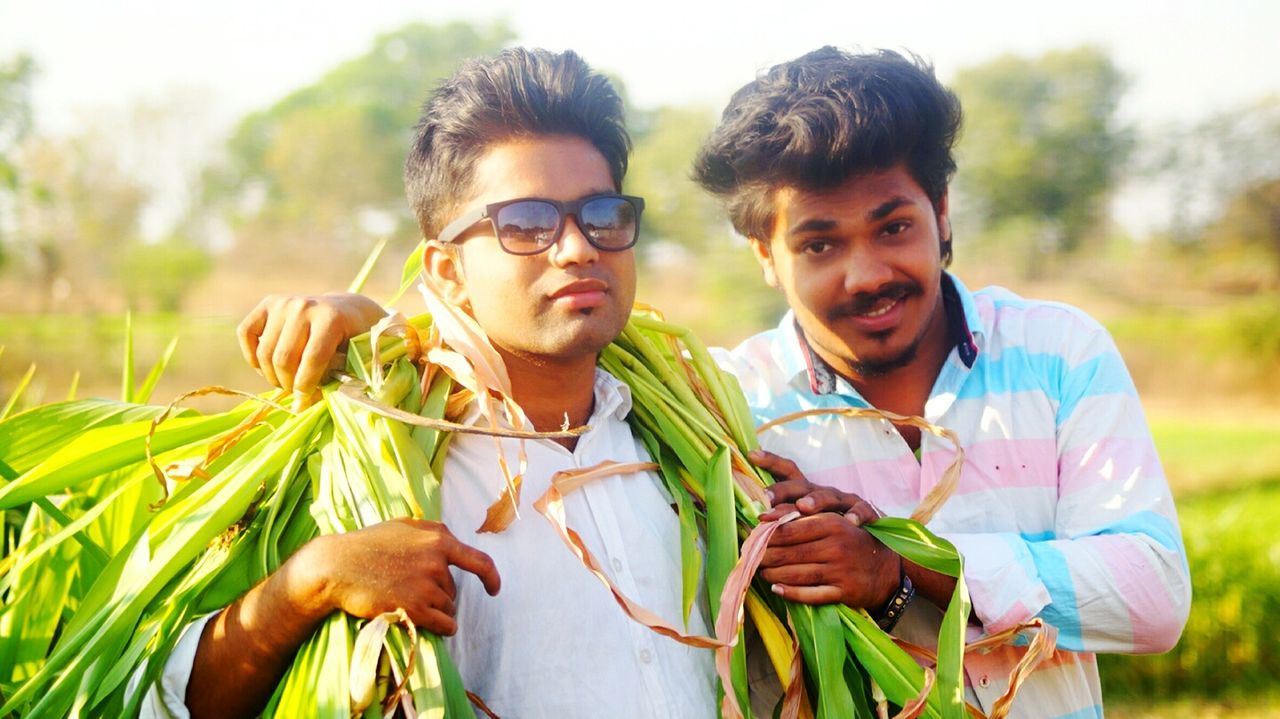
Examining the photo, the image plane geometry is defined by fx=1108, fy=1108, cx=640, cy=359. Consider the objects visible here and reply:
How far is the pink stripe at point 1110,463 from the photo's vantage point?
2.25 m

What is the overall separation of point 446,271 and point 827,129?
3.01 feet

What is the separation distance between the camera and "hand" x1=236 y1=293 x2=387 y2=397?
1.97m

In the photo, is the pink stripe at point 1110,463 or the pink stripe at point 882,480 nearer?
the pink stripe at point 1110,463

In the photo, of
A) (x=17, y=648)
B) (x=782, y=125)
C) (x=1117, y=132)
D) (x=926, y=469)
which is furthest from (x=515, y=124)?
(x=1117, y=132)

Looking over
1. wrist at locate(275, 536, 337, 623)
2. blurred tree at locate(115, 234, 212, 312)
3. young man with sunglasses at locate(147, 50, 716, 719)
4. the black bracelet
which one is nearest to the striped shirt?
the black bracelet

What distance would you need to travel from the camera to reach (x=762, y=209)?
8.74ft

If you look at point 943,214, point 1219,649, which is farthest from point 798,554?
point 1219,649

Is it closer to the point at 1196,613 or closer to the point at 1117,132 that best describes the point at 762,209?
the point at 1196,613

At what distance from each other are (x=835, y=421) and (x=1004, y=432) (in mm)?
366

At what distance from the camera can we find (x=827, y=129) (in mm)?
2504

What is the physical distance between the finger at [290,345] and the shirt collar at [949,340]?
3.75ft

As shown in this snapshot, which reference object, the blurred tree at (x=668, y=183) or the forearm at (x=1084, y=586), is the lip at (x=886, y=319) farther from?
the blurred tree at (x=668, y=183)

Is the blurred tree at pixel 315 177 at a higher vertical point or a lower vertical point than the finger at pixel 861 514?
higher

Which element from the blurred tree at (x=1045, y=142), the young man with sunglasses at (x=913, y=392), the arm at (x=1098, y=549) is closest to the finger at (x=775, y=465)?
the young man with sunglasses at (x=913, y=392)
